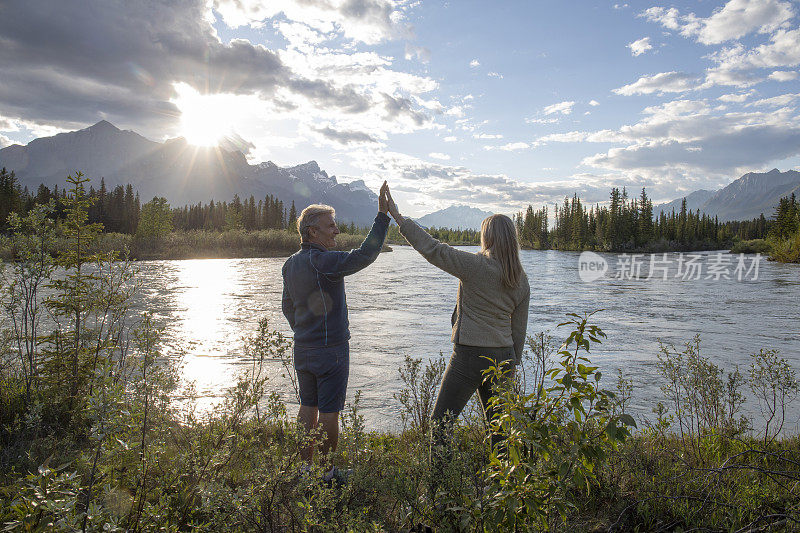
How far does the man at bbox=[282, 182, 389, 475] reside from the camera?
374 centimetres

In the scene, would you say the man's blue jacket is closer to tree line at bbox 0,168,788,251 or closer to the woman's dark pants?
the woman's dark pants

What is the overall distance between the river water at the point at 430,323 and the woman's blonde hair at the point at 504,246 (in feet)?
8.89

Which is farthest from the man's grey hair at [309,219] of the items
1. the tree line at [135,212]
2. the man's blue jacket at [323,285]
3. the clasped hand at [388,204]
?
the tree line at [135,212]

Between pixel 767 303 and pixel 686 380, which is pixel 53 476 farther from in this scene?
pixel 767 303

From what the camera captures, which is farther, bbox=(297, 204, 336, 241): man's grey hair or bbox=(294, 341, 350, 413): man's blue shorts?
bbox=(297, 204, 336, 241): man's grey hair

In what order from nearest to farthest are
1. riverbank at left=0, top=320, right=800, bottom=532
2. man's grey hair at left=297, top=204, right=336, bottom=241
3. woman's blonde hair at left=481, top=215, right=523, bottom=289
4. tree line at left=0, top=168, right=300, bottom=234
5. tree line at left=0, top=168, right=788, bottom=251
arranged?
riverbank at left=0, top=320, right=800, bottom=532, woman's blonde hair at left=481, top=215, right=523, bottom=289, man's grey hair at left=297, top=204, right=336, bottom=241, tree line at left=0, top=168, right=300, bottom=234, tree line at left=0, top=168, right=788, bottom=251

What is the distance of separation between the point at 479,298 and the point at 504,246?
1.57ft

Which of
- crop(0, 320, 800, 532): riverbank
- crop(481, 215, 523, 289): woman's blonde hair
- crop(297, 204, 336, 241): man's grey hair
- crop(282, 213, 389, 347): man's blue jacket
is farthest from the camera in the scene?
crop(297, 204, 336, 241): man's grey hair

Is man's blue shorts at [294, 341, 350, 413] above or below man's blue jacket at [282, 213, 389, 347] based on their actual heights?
below

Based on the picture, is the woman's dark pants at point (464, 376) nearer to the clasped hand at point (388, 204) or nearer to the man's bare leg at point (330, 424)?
the man's bare leg at point (330, 424)

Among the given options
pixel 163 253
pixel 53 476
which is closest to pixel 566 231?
pixel 163 253

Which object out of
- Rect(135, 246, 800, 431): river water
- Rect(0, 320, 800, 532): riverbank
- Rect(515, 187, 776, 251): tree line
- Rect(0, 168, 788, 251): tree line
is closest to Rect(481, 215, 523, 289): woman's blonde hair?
Rect(0, 320, 800, 532): riverbank

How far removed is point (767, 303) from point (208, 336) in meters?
21.3

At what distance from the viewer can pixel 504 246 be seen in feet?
11.9
